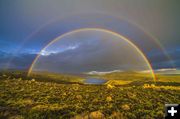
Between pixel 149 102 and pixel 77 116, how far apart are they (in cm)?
933

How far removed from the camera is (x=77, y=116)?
61.2ft

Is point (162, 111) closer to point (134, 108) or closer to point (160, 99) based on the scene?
point (134, 108)

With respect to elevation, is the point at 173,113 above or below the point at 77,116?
above

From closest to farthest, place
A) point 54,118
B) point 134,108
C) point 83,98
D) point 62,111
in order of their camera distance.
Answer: point 54,118 < point 62,111 < point 134,108 < point 83,98

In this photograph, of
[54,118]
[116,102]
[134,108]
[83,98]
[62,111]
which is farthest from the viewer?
[83,98]

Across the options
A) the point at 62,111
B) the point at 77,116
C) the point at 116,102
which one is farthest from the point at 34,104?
the point at 116,102

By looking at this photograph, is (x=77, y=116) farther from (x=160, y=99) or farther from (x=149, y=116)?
(x=160, y=99)

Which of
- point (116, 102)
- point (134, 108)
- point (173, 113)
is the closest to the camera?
point (173, 113)

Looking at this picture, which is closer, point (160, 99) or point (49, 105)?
point (49, 105)

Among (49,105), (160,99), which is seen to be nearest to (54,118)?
(49,105)

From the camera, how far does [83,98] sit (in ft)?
85.5

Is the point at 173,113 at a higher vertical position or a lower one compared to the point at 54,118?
higher

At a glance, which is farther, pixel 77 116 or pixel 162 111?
pixel 162 111

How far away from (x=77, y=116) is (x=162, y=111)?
25.5 ft
